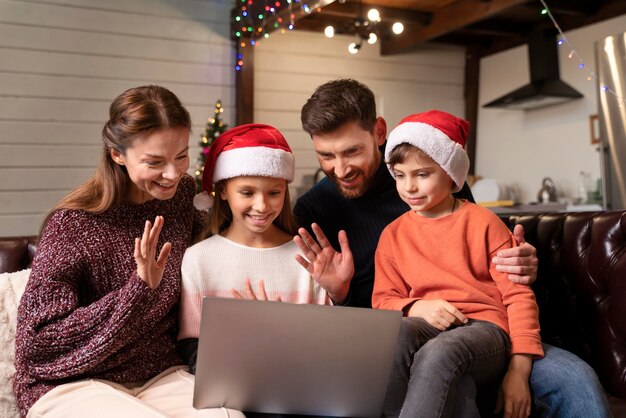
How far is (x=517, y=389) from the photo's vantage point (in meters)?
1.54

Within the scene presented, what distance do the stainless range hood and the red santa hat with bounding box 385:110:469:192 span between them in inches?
142

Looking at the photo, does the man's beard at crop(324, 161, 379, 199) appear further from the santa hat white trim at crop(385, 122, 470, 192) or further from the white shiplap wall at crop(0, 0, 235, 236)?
the white shiplap wall at crop(0, 0, 235, 236)

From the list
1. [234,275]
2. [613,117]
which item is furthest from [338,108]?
[613,117]

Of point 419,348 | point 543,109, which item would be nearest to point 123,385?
point 419,348

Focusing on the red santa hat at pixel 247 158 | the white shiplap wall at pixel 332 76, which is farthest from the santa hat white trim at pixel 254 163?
the white shiplap wall at pixel 332 76

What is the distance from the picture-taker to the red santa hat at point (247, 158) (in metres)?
1.87

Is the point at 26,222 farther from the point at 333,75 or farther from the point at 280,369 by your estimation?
the point at 280,369

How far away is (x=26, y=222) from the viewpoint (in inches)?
195

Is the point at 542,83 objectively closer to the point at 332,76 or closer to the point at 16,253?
the point at 332,76

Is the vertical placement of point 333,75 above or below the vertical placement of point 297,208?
above

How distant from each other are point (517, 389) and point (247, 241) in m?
0.82

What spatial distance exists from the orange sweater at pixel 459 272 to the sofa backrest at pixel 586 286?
27 cm

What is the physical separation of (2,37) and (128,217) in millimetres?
3746

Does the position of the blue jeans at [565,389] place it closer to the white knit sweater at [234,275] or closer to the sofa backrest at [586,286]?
the sofa backrest at [586,286]
